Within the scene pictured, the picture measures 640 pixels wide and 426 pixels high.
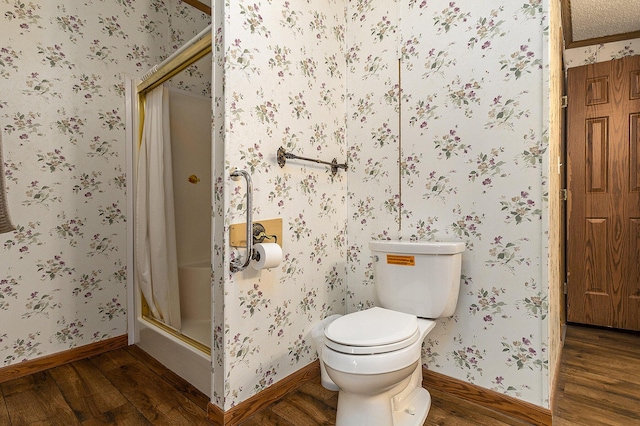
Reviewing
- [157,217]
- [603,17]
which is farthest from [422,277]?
[603,17]

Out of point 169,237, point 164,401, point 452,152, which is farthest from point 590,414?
point 169,237

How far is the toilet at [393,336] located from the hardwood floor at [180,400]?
8.4 inches

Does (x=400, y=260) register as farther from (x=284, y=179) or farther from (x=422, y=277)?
(x=284, y=179)

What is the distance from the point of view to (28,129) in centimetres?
177

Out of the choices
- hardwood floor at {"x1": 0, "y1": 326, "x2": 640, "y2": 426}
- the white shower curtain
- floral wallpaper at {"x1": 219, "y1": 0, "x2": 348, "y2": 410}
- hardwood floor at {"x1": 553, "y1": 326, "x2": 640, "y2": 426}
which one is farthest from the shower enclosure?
hardwood floor at {"x1": 553, "y1": 326, "x2": 640, "y2": 426}

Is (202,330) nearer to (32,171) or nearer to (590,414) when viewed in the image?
(32,171)

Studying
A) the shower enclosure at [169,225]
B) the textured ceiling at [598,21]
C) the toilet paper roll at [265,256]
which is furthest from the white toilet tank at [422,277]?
the textured ceiling at [598,21]

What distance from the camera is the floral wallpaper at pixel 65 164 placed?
1729 mm

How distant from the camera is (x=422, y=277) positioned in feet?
4.85

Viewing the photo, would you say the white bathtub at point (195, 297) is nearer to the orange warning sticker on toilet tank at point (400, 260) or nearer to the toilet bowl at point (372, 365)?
the toilet bowl at point (372, 365)

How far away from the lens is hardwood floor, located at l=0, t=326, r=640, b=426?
54.1 inches

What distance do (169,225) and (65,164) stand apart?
2.26ft

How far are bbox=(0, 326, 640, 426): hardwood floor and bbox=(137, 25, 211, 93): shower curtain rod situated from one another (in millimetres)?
1614

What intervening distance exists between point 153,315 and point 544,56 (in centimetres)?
244
